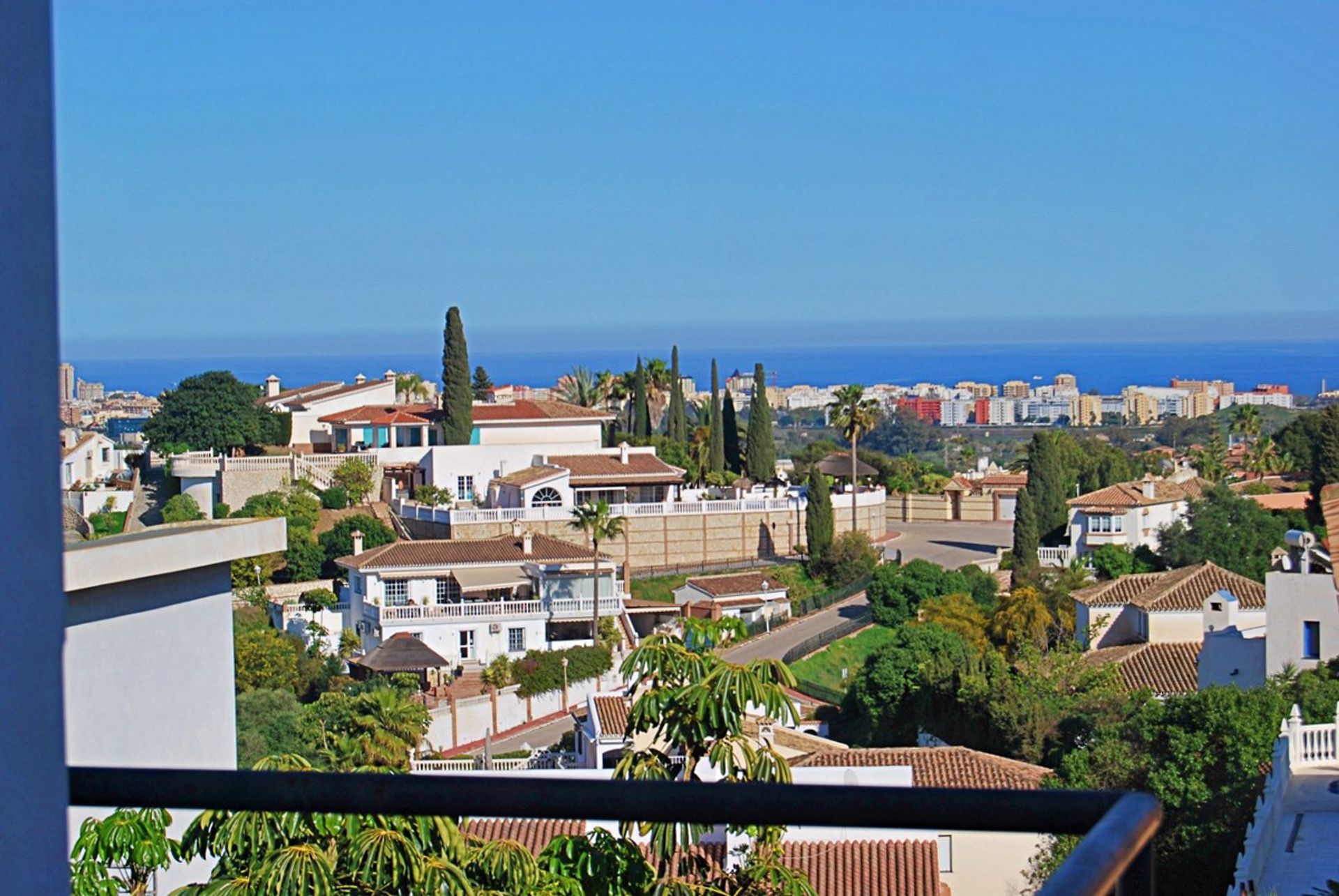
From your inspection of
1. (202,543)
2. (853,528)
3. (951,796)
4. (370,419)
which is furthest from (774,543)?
(951,796)

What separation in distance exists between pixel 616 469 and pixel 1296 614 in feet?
79.7

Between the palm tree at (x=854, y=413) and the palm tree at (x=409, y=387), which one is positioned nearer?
the palm tree at (x=854, y=413)

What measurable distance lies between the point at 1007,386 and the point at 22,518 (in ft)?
609

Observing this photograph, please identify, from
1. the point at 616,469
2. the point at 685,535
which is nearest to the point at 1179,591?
the point at 685,535

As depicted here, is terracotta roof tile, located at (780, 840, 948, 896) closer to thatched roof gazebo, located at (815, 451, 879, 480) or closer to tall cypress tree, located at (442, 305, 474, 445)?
tall cypress tree, located at (442, 305, 474, 445)

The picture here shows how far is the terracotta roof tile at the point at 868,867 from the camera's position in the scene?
916 cm

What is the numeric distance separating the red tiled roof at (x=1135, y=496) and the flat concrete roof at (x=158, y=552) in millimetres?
37164

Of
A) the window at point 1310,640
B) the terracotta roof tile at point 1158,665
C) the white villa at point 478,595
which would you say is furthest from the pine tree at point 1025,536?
the window at point 1310,640

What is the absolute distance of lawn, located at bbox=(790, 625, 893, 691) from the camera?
30516 millimetres

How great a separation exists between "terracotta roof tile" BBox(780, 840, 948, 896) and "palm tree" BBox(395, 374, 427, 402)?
4285 cm

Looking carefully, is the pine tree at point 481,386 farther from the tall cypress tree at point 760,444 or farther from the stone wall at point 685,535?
the stone wall at point 685,535

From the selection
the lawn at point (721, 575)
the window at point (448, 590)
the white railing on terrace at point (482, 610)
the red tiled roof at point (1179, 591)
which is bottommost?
the lawn at point (721, 575)

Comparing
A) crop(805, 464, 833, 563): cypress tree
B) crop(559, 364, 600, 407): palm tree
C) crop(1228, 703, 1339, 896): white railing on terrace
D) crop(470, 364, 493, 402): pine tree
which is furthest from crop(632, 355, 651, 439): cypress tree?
crop(1228, 703, 1339, 896): white railing on terrace

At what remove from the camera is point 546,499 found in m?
39.5
